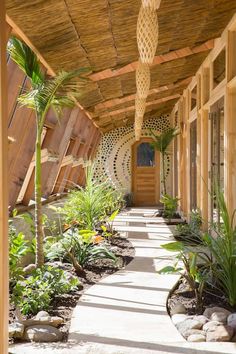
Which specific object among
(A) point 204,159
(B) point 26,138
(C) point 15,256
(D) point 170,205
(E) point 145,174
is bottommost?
(D) point 170,205

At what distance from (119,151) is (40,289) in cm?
1233

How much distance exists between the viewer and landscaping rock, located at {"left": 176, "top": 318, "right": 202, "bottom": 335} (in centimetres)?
355

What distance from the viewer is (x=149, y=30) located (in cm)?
274

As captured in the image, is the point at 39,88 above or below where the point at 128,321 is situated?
above

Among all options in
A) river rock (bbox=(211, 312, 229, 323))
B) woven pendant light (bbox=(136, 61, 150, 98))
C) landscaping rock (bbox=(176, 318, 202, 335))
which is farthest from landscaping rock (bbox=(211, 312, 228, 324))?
woven pendant light (bbox=(136, 61, 150, 98))

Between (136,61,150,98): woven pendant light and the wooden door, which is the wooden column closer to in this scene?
(136,61,150,98): woven pendant light

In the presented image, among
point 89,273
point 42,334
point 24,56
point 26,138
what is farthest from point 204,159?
point 42,334

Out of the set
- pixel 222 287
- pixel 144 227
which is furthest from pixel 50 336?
pixel 144 227

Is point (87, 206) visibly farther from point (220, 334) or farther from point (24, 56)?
point (220, 334)

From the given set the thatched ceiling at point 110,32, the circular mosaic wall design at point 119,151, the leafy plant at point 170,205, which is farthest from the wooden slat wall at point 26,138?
the circular mosaic wall design at point 119,151

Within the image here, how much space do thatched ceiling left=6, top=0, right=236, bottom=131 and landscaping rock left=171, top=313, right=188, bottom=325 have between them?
2.51 meters

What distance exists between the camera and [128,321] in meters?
3.74

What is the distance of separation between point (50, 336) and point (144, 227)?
22.1ft

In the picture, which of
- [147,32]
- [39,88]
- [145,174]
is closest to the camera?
[147,32]
